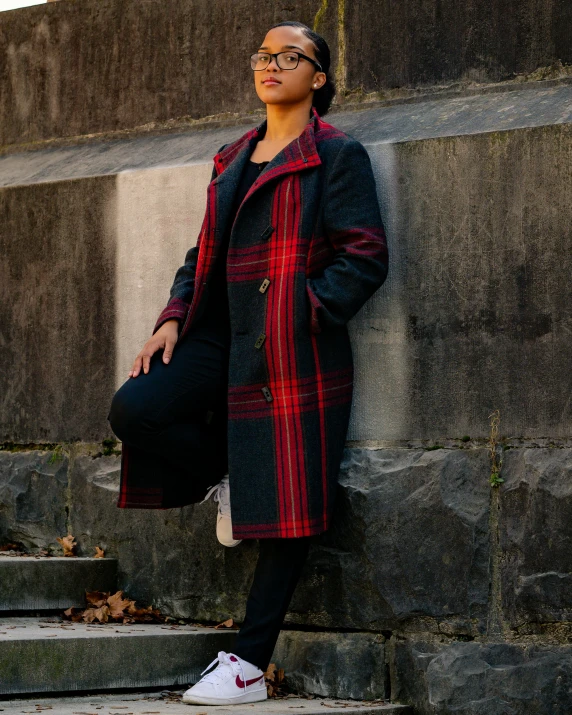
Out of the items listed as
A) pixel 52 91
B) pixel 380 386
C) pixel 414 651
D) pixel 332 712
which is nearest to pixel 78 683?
pixel 332 712

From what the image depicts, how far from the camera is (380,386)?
435cm

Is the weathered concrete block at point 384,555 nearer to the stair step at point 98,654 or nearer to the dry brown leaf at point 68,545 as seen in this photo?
the stair step at point 98,654

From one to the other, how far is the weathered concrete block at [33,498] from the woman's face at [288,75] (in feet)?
5.71

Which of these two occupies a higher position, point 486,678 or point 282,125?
point 282,125

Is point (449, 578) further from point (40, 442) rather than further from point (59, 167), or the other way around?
point (59, 167)

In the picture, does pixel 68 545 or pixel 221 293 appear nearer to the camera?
pixel 221 293

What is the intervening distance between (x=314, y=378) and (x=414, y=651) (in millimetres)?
955

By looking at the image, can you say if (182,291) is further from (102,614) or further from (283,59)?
(102,614)

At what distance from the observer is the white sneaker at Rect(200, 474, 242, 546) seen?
4473mm

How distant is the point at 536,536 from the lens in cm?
398

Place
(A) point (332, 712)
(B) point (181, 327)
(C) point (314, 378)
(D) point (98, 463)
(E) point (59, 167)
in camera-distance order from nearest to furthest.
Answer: (A) point (332, 712) → (C) point (314, 378) → (B) point (181, 327) → (D) point (98, 463) → (E) point (59, 167)

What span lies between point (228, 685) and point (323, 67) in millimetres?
2159

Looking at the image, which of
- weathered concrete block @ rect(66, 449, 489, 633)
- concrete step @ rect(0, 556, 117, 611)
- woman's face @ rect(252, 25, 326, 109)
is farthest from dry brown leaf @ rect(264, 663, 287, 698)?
woman's face @ rect(252, 25, 326, 109)

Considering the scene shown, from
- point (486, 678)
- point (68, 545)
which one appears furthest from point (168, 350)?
point (486, 678)
